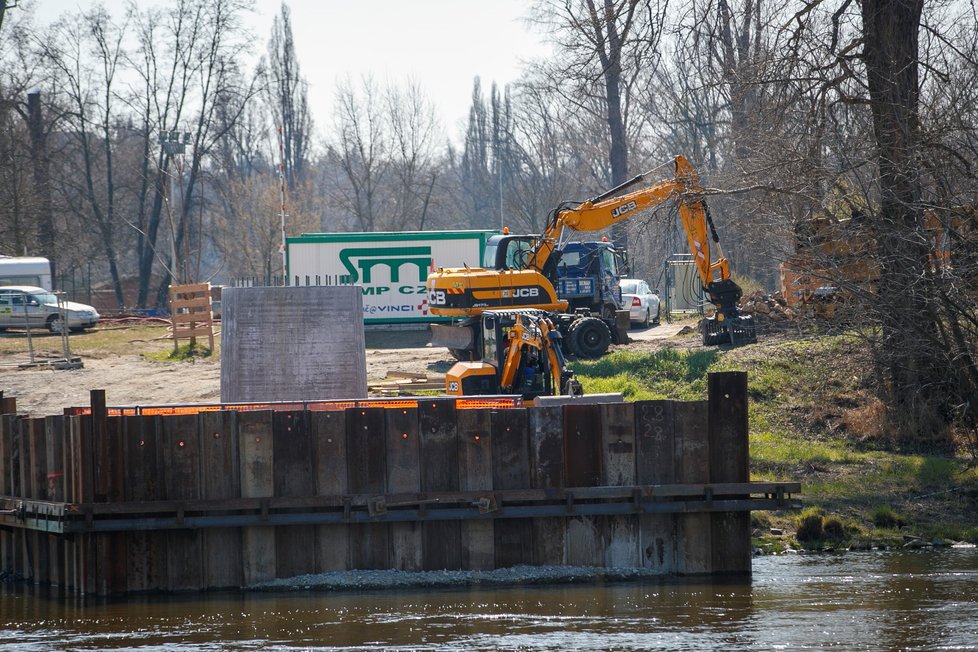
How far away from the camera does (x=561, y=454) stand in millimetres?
12633

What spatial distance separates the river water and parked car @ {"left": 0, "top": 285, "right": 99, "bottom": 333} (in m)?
29.9

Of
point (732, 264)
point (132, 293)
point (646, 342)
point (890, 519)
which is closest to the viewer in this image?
point (890, 519)

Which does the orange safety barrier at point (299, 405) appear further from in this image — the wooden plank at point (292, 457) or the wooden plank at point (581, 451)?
the wooden plank at point (581, 451)

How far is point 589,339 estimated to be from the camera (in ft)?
92.8

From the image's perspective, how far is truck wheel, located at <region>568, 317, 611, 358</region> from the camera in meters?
28.2

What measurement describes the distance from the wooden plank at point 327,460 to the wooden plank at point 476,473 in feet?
3.94

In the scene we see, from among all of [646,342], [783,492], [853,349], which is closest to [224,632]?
[783,492]

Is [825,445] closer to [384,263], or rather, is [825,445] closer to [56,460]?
[56,460]

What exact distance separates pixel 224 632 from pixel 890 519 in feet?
28.4

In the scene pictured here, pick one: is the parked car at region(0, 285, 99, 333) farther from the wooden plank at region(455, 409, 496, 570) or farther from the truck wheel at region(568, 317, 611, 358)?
the wooden plank at region(455, 409, 496, 570)

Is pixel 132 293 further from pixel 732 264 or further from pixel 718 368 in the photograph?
pixel 718 368

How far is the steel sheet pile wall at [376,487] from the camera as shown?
12359 mm

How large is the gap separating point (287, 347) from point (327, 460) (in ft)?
16.8

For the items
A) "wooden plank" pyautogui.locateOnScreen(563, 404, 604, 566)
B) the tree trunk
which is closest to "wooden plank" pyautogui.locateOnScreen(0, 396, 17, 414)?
"wooden plank" pyautogui.locateOnScreen(563, 404, 604, 566)
